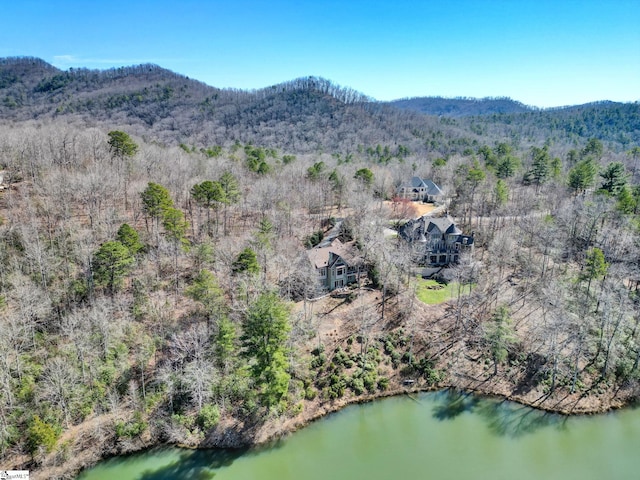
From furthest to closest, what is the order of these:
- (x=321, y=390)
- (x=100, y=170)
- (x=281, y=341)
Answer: (x=100, y=170)
(x=321, y=390)
(x=281, y=341)

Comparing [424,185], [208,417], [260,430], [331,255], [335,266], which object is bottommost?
[260,430]

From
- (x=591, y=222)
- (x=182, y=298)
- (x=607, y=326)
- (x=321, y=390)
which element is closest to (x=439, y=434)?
(x=321, y=390)

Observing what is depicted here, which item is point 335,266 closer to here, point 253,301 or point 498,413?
point 253,301

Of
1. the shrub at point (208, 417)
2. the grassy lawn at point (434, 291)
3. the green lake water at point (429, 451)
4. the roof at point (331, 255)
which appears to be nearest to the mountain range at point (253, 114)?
the grassy lawn at point (434, 291)

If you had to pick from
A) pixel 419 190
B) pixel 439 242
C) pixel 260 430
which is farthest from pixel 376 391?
pixel 419 190

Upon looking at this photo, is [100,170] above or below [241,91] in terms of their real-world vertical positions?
below

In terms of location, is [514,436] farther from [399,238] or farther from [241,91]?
[241,91]

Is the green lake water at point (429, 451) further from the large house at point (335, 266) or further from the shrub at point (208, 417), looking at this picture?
the large house at point (335, 266)
